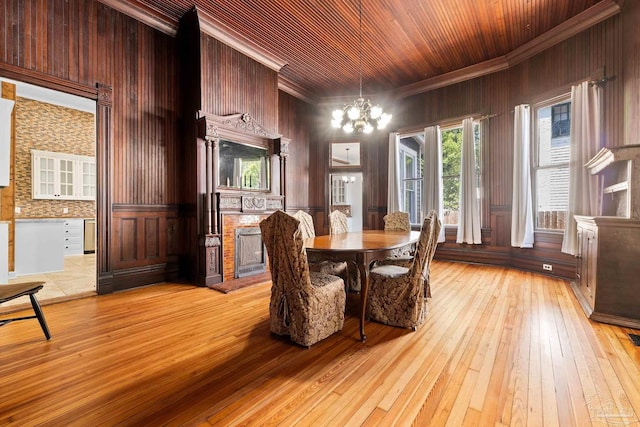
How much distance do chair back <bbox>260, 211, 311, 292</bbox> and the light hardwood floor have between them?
0.51 meters

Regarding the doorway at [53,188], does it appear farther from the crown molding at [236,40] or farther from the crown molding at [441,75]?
the crown molding at [236,40]

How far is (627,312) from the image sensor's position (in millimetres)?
2414

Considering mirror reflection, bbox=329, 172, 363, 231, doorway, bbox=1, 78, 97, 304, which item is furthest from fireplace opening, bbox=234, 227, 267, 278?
mirror reflection, bbox=329, 172, 363, 231

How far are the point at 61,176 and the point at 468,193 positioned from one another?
8.91 metres

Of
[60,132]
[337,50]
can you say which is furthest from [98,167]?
[60,132]

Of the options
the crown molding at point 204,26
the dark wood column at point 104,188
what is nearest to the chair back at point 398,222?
the crown molding at point 204,26

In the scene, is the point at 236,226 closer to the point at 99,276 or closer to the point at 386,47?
the point at 99,276

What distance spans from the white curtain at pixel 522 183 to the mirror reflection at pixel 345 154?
3.07 metres

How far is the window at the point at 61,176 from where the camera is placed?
6.03 meters

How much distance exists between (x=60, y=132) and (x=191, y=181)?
4893 millimetres

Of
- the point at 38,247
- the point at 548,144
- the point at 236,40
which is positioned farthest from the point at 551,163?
the point at 38,247

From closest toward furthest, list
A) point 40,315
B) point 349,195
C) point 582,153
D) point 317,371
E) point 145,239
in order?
point 317,371, point 40,315, point 582,153, point 145,239, point 349,195

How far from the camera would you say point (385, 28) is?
4.05 m

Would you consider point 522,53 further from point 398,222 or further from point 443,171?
point 398,222
